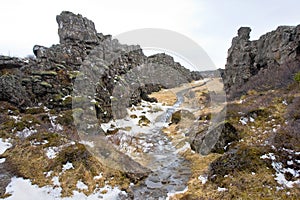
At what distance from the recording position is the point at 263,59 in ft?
91.9

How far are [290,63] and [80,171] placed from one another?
22.6 meters

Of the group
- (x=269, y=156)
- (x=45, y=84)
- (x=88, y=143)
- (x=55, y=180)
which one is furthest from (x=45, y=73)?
(x=269, y=156)

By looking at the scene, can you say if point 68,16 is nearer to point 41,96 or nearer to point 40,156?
point 41,96

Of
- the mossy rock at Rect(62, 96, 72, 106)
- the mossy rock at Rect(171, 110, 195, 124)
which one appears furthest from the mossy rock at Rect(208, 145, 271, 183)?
the mossy rock at Rect(62, 96, 72, 106)

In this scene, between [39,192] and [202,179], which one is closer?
[39,192]

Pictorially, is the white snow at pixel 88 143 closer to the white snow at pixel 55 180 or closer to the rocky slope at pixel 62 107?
the rocky slope at pixel 62 107

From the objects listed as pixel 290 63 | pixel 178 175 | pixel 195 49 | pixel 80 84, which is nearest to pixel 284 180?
pixel 178 175

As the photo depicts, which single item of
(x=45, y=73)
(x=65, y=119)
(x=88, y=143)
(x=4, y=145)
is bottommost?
(x=88, y=143)

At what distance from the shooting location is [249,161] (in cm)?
860

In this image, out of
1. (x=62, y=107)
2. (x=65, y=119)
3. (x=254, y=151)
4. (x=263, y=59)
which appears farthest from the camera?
(x=263, y=59)

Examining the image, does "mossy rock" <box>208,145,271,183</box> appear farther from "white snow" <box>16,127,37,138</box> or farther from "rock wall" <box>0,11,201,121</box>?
"rock wall" <box>0,11,201,121</box>

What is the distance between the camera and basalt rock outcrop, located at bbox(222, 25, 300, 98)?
21.7 meters

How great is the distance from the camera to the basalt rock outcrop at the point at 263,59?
2172cm

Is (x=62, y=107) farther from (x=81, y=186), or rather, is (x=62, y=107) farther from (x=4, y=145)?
(x=81, y=186)
